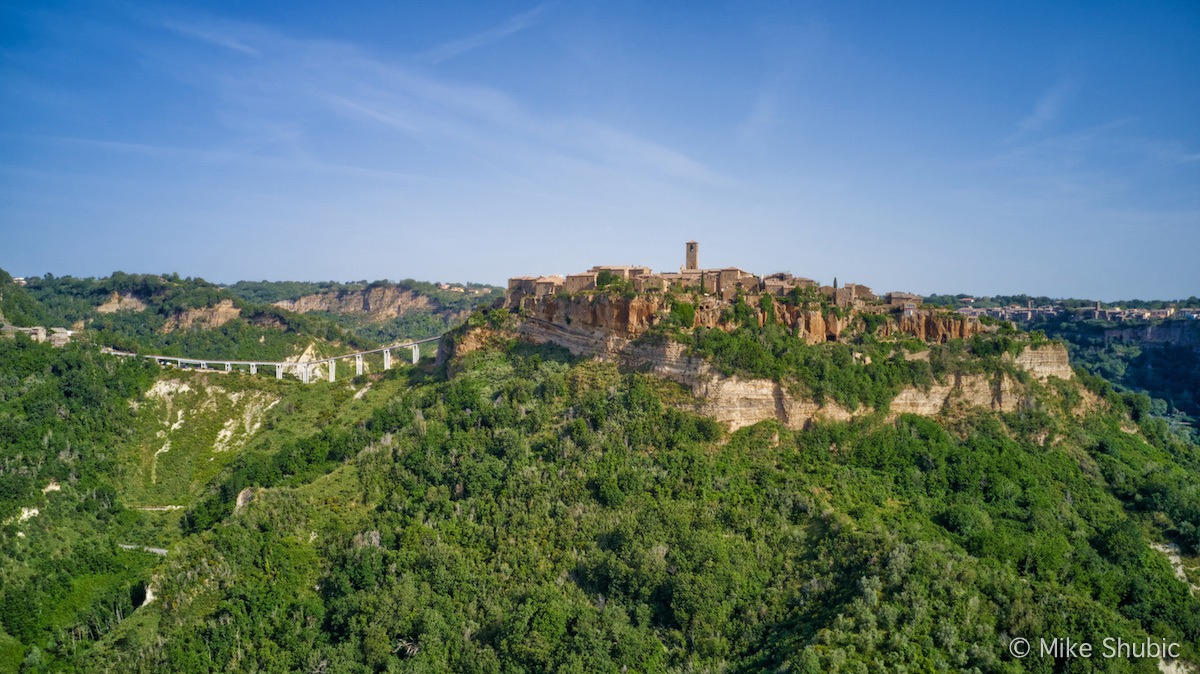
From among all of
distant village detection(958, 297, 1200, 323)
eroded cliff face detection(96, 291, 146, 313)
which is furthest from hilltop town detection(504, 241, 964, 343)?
eroded cliff face detection(96, 291, 146, 313)

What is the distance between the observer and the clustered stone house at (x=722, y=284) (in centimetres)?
5456

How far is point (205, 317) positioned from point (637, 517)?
305 ft

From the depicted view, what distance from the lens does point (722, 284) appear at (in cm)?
5550

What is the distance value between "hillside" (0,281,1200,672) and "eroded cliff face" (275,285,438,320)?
100064 millimetres

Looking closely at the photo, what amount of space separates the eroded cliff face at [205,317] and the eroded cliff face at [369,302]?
155ft

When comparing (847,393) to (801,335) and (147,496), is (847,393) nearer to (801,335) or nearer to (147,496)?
(801,335)

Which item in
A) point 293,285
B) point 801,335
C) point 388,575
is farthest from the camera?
point 293,285

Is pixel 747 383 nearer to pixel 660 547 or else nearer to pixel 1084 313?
pixel 660 547

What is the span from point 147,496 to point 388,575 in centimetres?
2838

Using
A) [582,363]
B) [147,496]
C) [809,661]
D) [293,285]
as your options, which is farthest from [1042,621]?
[293,285]

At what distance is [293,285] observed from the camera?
191375 mm

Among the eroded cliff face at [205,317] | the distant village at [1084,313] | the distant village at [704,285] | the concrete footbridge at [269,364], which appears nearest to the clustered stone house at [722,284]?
the distant village at [704,285]

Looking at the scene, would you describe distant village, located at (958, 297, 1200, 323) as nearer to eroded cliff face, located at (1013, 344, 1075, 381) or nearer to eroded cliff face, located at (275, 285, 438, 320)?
eroded cliff face, located at (1013, 344, 1075, 381)

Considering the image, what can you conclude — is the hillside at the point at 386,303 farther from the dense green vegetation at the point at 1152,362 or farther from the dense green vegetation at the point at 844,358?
the dense green vegetation at the point at 844,358
